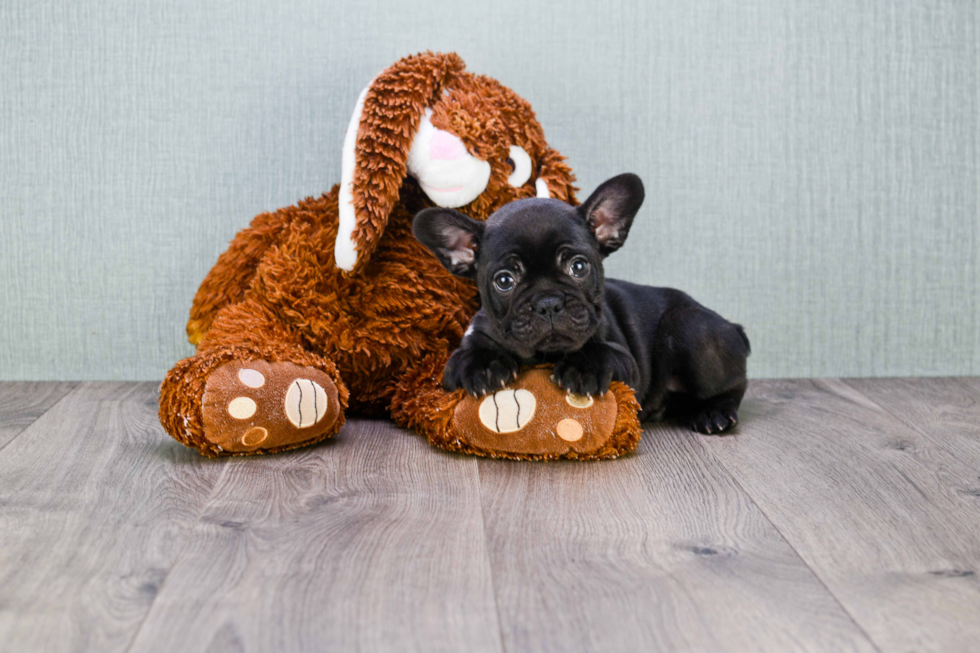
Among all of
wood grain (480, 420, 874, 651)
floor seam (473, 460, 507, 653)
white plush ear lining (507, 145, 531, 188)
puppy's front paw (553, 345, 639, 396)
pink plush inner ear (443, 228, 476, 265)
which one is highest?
white plush ear lining (507, 145, 531, 188)

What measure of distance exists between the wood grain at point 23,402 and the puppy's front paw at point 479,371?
94 cm

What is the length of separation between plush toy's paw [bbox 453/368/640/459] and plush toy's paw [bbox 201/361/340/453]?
31 cm

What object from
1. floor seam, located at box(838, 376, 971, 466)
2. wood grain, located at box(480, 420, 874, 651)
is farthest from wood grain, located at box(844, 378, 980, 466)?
wood grain, located at box(480, 420, 874, 651)

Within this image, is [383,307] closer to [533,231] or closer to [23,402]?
[533,231]

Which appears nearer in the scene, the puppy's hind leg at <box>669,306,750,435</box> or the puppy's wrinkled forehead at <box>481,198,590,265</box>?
the puppy's wrinkled forehead at <box>481,198,590,265</box>

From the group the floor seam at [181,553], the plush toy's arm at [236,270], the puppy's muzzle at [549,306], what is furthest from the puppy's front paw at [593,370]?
the plush toy's arm at [236,270]

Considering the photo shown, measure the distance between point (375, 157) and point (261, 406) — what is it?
567 mm

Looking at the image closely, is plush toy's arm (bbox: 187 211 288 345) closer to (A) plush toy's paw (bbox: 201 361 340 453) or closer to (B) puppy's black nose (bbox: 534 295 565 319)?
(A) plush toy's paw (bbox: 201 361 340 453)

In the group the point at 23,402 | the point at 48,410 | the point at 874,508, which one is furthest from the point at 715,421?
the point at 23,402

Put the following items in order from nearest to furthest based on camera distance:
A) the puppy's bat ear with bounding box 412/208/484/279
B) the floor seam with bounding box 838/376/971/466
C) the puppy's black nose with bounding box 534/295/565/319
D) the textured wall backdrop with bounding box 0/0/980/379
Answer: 1. the puppy's black nose with bounding box 534/295/565/319
2. the puppy's bat ear with bounding box 412/208/484/279
3. the floor seam with bounding box 838/376/971/466
4. the textured wall backdrop with bounding box 0/0/980/379

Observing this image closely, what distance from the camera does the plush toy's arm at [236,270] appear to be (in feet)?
6.81

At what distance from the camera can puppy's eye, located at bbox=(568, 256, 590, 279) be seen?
5.44ft

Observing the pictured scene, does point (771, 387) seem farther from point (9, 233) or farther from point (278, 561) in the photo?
point (9, 233)

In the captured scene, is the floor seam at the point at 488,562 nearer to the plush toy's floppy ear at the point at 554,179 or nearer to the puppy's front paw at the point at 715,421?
the puppy's front paw at the point at 715,421
